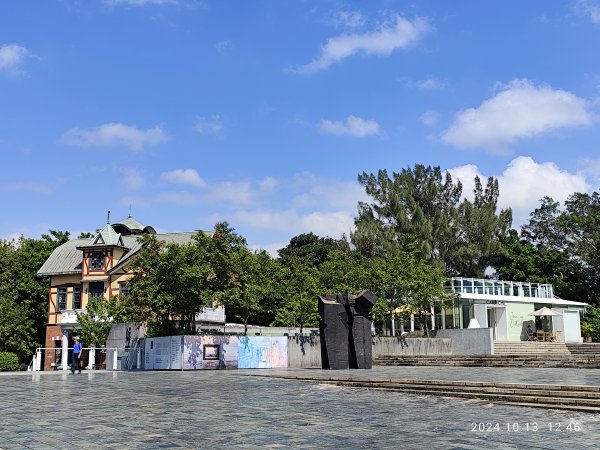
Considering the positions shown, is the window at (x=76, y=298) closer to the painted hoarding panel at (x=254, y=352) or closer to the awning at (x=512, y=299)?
the painted hoarding panel at (x=254, y=352)

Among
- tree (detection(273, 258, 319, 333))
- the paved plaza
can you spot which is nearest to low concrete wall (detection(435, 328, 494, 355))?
tree (detection(273, 258, 319, 333))

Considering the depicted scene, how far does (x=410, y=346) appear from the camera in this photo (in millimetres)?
34125

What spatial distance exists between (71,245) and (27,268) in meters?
4.06

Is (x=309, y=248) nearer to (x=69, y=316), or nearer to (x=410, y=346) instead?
(x=69, y=316)

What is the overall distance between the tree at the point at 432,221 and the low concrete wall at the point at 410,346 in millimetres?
13233

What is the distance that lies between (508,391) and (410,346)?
20.3 metres

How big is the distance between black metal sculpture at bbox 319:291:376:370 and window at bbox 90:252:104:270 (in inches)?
1063

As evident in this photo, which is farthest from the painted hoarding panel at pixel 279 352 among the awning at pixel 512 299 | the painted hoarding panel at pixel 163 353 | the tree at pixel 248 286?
the awning at pixel 512 299

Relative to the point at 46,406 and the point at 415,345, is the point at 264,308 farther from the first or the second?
the point at 46,406

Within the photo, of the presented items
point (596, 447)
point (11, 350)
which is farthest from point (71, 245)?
point (596, 447)

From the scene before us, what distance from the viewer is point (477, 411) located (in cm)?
1186

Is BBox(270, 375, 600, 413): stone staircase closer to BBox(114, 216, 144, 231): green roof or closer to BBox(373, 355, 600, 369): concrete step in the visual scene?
BBox(373, 355, 600, 369): concrete step

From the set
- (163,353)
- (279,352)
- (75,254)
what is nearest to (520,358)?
(279,352)

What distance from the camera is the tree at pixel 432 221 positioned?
49688 mm
